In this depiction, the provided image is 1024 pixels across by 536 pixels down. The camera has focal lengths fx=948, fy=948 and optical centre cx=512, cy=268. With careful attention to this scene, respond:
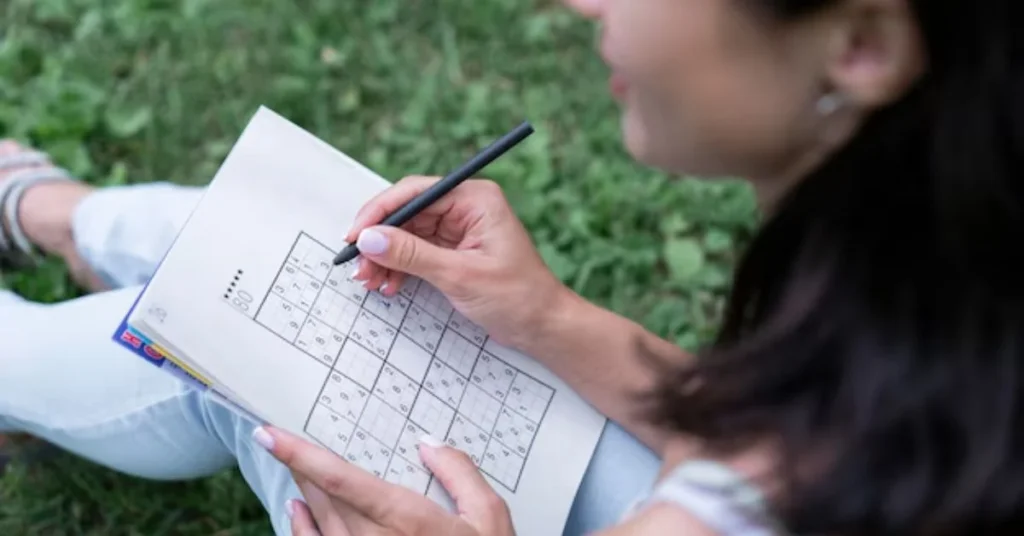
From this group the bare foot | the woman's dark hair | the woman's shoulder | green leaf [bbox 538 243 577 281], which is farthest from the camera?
green leaf [bbox 538 243 577 281]

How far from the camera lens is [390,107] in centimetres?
146

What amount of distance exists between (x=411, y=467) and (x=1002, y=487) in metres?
0.43

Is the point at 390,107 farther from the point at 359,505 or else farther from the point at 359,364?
the point at 359,505

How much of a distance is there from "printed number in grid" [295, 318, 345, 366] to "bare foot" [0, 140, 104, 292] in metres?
0.51

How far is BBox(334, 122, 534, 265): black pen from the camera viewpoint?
2.54ft

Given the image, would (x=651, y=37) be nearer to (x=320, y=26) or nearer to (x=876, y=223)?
(x=876, y=223)

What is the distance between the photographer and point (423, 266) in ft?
2.54

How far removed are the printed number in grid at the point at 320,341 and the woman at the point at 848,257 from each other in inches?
10.8

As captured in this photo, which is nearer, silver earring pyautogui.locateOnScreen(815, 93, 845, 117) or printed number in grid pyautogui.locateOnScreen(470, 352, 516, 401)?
silver earring pyautogui.locateOnScreen(815, 93, 845, 117)

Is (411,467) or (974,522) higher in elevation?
(974,522)


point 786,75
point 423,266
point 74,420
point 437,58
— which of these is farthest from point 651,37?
point 437,58

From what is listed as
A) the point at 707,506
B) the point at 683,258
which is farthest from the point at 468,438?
the point at 683,258

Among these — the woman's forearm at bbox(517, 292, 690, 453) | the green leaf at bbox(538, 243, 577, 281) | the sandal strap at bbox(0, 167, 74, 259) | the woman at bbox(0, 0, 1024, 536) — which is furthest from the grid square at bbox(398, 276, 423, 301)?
the sandal strap at bbox(0, 167, 74, 259)

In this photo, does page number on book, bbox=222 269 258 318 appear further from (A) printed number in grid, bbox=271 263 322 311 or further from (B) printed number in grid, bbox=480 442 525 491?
(B) printed number in grid, bbox=480 442 525 491
